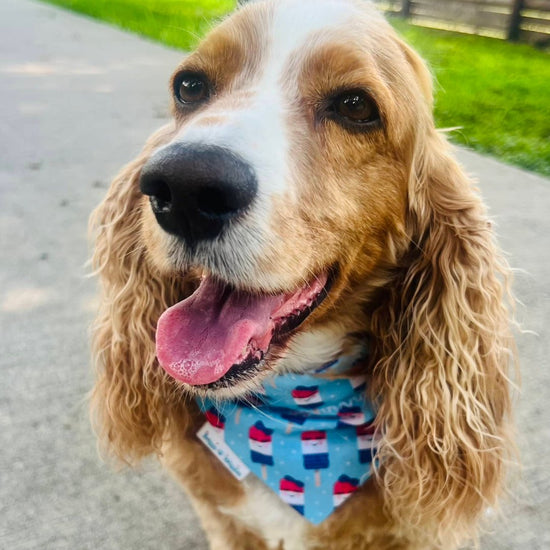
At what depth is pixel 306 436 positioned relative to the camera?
2129 millimetres

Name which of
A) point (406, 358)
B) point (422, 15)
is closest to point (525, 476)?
point (406, 358)

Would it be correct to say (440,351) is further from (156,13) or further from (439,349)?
(156,13)

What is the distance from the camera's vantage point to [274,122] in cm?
166

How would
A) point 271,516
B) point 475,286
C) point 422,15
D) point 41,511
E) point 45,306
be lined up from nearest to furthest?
1. point 475,286
2. point 271,516
3. point 41,511
4. point 45,306
5. point 422,15

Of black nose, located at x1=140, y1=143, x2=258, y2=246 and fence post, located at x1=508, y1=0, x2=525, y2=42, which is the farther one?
fence post, located at x1=508, y1=0, x2=525, y2=42

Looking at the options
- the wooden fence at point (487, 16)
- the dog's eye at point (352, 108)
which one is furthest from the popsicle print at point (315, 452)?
the wooden fence at point (487, 16)

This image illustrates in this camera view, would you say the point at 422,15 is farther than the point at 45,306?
Yes

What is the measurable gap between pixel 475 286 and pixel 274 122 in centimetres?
84

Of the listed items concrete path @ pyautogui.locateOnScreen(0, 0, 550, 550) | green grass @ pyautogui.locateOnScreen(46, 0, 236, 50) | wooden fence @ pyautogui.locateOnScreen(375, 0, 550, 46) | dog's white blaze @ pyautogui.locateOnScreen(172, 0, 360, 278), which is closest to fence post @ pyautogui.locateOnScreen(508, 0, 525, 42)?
wooden fence @ pyautogui.locateOnScreen(375, 0, 550, 46)

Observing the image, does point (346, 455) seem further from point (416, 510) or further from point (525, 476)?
point (525, 476)

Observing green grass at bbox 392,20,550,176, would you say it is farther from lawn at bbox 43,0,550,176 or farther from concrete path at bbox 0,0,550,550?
concrete path at bbox 0,0,550,550

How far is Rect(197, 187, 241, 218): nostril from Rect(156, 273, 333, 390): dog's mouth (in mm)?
299

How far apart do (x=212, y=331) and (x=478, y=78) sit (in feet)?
24.2

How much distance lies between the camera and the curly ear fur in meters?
2.02
